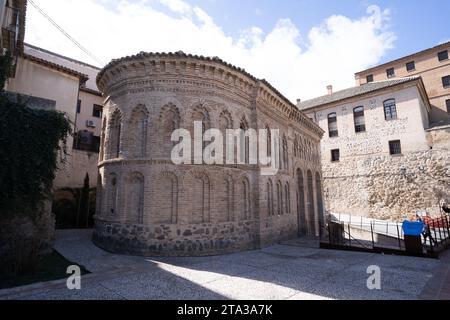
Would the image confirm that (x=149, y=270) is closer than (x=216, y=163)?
Yes

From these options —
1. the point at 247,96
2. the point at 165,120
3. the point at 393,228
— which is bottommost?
the point at 393,228

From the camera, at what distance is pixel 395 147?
22.4 meters

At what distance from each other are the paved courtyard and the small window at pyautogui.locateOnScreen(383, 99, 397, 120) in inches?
715

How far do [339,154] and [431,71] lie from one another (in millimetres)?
14260

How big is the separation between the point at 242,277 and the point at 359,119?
921 inches

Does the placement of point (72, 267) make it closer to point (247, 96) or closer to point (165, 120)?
point (165, 120)

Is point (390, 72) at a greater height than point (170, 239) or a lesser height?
greater

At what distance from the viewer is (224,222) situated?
970 centimetres

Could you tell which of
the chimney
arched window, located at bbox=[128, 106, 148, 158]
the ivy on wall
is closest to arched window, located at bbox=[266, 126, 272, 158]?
arched window, located at bbox=[128, 106, 148, 158]

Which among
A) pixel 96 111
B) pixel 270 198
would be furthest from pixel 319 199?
pixel 96 111

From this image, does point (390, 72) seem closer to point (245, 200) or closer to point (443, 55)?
point (443, 55)

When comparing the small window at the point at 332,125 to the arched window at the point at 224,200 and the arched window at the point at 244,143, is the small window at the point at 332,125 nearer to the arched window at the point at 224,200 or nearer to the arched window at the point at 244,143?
the arched window at the point at 244,143

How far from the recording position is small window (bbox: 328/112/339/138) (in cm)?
2606
